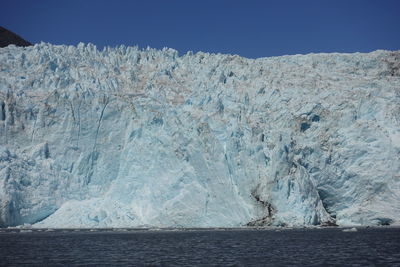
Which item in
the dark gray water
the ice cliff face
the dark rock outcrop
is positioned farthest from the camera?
the dark rock outcrop

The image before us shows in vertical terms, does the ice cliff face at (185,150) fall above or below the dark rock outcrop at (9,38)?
below

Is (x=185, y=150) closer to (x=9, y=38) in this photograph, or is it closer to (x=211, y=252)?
(x=211, y=252)

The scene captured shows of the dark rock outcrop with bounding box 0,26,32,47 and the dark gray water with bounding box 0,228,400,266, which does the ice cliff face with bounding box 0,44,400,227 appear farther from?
the dark rock outcrop with bounding box 0,26,32,47

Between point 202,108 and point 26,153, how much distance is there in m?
13.2

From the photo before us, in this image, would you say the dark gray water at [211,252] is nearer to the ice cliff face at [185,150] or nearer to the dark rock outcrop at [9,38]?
the ice cliff face at [185,150]

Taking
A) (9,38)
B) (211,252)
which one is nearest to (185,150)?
(211,252)

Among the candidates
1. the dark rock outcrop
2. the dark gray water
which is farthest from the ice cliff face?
the dark rock outcrop

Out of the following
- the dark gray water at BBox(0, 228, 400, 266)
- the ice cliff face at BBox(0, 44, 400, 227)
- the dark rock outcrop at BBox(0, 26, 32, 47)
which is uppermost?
the dark rock outcrop at BBox(0, 26, 32, 47)

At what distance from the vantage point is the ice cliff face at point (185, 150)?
3516cm

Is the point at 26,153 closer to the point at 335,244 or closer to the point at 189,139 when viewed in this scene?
the point at 189,139

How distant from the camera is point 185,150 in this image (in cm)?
3641

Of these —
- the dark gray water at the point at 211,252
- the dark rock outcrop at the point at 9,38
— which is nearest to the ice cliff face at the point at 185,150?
the dark gray water at the point at 211,252

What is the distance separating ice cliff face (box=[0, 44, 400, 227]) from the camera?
35.2 m

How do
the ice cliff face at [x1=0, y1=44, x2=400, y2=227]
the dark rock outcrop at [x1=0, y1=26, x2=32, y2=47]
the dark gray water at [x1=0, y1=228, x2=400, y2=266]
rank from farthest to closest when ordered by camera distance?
the dark rock outcrop at [x1=0, y1=26, x2=32, y2=47] → the ice cliff face at [x1=0, y1=44, x2=400, y2=227] → the dark gray water at [x1=0, y1=228, x2=400, y2=266]
